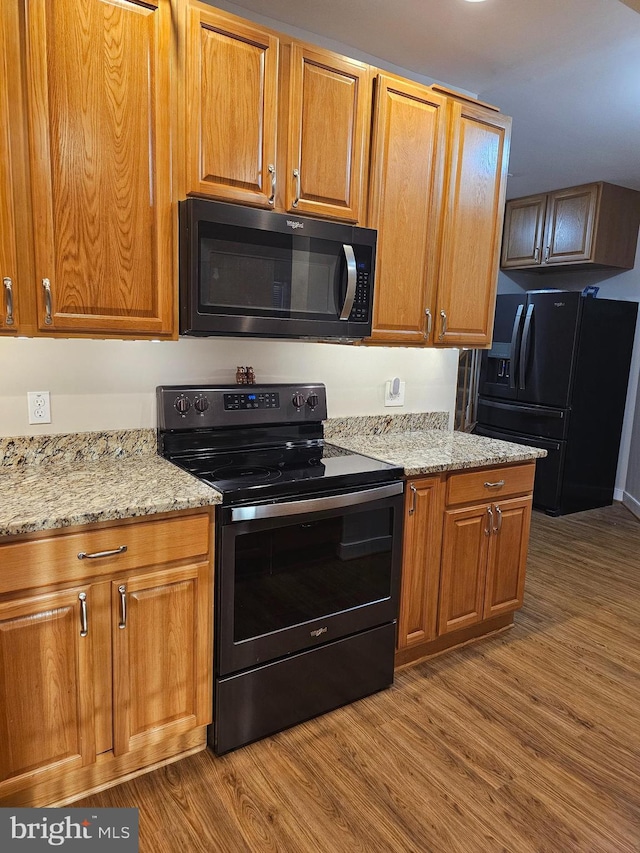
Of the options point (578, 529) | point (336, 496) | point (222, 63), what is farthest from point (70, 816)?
point (578, 529)

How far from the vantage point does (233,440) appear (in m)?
2.31

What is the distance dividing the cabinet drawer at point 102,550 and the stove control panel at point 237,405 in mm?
573

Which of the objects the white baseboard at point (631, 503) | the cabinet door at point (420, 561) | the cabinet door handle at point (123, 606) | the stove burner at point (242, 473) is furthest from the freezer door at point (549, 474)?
the cabinet door handle at point (123, 606)

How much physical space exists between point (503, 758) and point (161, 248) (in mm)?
2096

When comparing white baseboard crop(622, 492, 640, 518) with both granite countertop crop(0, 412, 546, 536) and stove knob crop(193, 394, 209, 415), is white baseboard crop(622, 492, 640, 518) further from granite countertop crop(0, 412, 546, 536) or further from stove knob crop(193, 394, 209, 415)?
stove knob crop(193, 394, 209, 415)

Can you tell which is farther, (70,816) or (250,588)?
(250,588)

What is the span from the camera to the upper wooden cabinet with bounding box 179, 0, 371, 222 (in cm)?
188

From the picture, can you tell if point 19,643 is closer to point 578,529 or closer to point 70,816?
point 70,816

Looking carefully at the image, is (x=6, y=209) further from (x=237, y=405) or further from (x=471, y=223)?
(x=471, y=223)

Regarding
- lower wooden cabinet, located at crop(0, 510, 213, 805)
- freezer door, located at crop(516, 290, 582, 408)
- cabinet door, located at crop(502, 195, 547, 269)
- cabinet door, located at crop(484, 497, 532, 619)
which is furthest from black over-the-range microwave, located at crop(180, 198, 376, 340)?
cabinet door, located at crop(502, 195, 547, 269)

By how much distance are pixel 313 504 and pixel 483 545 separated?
1007 mm

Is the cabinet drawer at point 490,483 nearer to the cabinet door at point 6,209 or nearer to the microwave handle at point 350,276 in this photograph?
the microwave handle at point 350,276

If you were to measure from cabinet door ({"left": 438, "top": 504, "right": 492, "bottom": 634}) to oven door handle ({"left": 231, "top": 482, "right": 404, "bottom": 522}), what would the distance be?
0.41m

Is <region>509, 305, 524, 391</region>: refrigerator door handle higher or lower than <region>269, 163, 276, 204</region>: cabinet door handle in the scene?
lower
